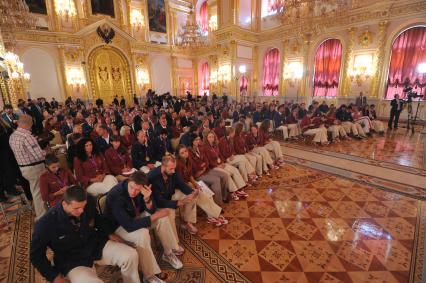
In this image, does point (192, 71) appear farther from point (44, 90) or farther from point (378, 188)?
point (378, 188)

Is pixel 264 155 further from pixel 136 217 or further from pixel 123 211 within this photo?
pixel 123 211

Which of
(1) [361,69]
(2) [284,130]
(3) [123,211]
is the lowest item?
(2) [284,130]

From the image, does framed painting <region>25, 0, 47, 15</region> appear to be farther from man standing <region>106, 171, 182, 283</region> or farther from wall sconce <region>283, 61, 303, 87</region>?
man standing <region>106, 171, 182, 283</region>

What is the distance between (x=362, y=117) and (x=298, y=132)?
2665 mm

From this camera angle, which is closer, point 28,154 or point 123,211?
point 123,211

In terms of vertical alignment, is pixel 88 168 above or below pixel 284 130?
above

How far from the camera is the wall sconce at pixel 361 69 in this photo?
10.6m

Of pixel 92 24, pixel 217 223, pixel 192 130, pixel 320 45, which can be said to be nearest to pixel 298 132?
pixel 192 130

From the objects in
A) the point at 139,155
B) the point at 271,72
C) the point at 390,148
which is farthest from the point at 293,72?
the point at 139,155

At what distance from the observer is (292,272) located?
2.47 metres

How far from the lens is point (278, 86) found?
14.8 m

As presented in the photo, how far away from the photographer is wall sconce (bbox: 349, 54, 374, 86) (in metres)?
10.6

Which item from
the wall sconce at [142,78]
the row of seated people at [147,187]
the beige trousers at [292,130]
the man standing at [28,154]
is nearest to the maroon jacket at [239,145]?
the row of seated people at [147,187]

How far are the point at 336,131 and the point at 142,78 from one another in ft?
47.4
